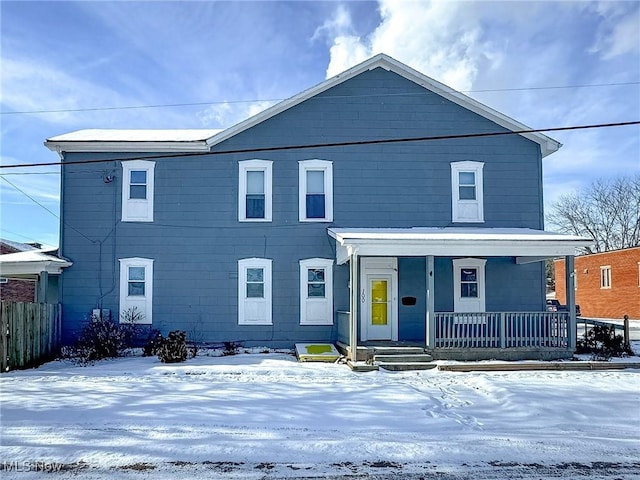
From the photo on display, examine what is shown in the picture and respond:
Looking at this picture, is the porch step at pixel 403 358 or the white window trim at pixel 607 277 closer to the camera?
the porch step at pixel 403 358

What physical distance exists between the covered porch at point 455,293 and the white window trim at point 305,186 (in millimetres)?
799

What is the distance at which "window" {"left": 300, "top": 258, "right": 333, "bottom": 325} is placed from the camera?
16.3 m

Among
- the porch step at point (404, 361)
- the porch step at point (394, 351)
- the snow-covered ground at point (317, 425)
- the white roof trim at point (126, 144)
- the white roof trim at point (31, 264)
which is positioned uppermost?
the white roof trim at point (126, 144)

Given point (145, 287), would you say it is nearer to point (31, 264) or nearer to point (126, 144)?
point (31, 264)

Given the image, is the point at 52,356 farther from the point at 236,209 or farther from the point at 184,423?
the point at 184,423

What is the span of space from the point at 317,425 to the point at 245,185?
10050mm

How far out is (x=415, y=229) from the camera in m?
16.3

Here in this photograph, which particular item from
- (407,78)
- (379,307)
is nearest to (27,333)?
(379,307)

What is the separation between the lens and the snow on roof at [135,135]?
1645cm

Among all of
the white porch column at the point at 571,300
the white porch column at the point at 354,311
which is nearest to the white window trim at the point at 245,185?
the white porch column at the point at 354,311

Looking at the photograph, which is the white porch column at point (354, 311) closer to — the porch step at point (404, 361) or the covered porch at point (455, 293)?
the covered porch at point (455, 293)

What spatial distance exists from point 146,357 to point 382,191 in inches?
326

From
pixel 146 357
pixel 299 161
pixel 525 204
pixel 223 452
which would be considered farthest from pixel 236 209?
pixel 223 452

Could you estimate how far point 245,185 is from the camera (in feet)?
54.7
